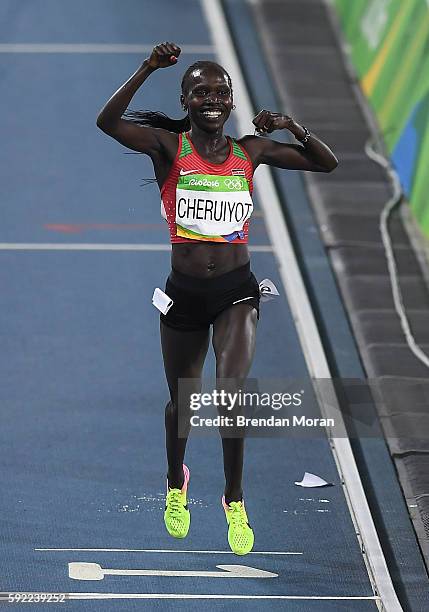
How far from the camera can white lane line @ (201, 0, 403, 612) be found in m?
6.68

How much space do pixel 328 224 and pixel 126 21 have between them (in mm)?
4520

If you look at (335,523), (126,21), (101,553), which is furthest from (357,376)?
(126,21)

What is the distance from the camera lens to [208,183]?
561cm

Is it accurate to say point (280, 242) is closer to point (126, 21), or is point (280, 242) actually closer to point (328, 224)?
point (328, 224)

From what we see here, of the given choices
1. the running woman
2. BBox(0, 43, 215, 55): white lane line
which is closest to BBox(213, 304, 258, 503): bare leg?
the running woman

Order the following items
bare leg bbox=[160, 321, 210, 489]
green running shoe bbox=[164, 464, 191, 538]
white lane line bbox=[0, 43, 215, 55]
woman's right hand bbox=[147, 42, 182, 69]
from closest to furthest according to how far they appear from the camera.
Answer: woman's right hand bbox=[147, 42, 182, 69], bare leg bbox=[160, 321, 210, 489], green running shoe bbox=[164, 464, 191, 538], white lane line bbox=[0, 43, 215, 55]

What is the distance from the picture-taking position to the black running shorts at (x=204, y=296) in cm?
570

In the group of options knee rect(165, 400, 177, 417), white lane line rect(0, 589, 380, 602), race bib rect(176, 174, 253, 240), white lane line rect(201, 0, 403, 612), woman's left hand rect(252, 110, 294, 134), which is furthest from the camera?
white lane line rect(201, 0, 403, 612)

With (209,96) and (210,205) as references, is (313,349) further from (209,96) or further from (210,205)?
(209,96)

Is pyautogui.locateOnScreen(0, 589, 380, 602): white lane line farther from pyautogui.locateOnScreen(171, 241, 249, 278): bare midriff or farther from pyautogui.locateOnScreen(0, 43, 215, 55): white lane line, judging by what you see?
pyautogui.locateOnScreen(0, 43, 215, 55): white lane line

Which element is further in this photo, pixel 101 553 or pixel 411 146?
pixel 411 146

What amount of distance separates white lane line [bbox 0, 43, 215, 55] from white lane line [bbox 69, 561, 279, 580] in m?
7.15

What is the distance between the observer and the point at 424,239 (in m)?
9.86

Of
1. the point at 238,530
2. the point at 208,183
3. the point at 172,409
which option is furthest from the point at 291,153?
the point at 238,530
